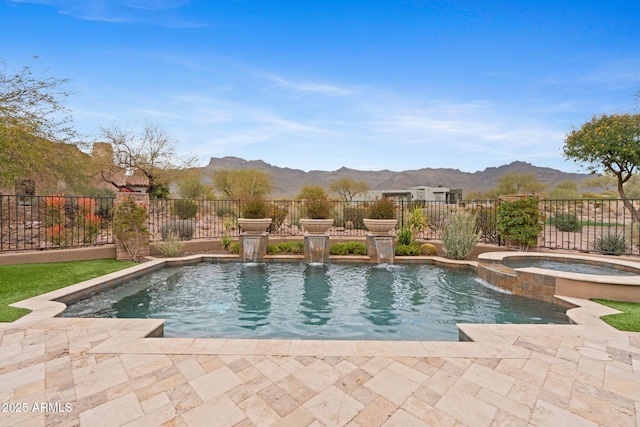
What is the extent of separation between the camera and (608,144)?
13141 mm

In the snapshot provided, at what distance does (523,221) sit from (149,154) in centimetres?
2069

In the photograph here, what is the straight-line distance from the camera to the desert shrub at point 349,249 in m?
8.42

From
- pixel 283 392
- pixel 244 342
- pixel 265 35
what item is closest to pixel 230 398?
pixel 283 392

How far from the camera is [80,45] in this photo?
920cm

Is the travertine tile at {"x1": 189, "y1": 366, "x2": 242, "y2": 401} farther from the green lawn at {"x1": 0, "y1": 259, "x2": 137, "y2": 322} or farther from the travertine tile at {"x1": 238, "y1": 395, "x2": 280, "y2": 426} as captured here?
the green lawn at {"x1": 0, "y1": 259, "x2": 137, "y2": 322}

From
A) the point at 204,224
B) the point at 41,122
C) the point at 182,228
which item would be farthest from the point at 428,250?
the point at 41,122

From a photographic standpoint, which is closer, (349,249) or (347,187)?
(349,249)

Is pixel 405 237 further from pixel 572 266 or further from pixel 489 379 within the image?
pixel 489 379

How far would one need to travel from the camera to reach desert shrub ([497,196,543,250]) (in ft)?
25.6

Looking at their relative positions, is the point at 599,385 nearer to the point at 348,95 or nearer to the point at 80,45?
the point at 80,45

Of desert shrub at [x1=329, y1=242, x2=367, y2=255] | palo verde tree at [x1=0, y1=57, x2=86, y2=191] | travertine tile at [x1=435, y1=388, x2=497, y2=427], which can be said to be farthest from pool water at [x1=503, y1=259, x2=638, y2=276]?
palo verde tree at [x1=0, y1=57, x2=86, y2=191]

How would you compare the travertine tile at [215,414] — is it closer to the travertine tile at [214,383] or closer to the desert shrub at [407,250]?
the travertine tile at [214,383]

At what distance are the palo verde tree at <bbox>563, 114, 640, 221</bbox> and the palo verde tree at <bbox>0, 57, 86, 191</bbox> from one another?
21.4 m

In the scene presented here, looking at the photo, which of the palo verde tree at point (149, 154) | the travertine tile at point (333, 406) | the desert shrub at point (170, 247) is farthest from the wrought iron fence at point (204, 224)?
the travertine tile at point (333, 406)
